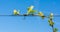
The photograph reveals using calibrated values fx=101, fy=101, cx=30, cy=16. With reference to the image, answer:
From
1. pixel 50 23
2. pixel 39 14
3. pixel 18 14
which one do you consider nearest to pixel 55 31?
pixel 50 23

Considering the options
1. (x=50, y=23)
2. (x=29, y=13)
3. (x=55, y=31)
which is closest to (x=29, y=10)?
(x=29, y=13)

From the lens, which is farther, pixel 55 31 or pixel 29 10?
pixel 55 31

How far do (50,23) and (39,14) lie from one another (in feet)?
0.76

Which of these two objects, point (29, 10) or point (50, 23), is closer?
point (29, 10)

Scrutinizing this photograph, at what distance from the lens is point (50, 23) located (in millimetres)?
1026

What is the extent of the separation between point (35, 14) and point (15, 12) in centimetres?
18

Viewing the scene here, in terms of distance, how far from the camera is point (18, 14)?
0.86 meters

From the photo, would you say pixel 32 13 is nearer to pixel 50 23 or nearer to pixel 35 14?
pixel 35 14

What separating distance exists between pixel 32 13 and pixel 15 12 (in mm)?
156

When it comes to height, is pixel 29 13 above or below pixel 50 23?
above

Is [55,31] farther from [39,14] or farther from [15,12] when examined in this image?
[15,12]

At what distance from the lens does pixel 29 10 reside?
82cm

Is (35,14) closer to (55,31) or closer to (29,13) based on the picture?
(29,13)

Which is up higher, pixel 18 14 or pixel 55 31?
pixel 18 14
